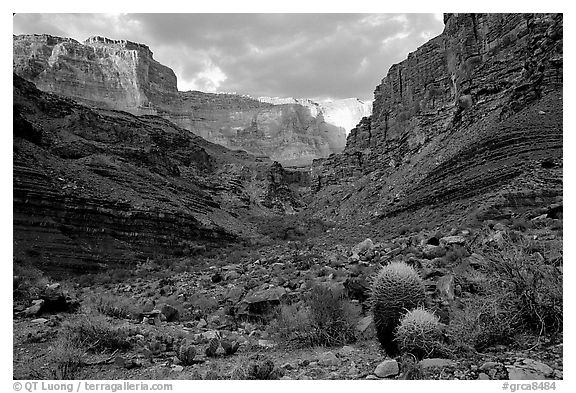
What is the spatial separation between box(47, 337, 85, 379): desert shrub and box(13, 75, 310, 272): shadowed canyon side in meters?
13.3

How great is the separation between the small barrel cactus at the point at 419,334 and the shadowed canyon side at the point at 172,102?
97308 mm

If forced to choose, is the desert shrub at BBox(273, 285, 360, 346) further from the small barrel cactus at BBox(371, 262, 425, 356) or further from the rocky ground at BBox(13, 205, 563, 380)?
the small barrel cactus at BBox(371, 262, 425, 356)

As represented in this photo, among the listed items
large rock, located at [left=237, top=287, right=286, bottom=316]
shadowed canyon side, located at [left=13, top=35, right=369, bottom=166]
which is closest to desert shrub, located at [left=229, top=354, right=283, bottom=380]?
large rock, located at [left=237, top=287, right=286, bottom=316]

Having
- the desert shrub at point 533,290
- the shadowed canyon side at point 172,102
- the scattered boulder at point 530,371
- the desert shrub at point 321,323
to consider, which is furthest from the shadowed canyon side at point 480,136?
the shadowed canyon side at point 172,102

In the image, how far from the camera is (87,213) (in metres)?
21.5

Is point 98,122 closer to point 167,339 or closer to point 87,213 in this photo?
point 87,213

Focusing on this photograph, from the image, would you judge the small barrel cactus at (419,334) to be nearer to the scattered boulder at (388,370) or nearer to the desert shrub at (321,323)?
the scattered boulder at (388,370)

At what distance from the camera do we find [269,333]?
7.06m

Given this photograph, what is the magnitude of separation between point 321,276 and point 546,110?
55.4ft

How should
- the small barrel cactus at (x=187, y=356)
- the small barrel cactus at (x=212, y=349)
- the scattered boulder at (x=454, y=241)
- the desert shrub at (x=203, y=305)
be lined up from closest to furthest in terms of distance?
1. the small barrel cactus at (x=187, y=356)
2. the small barrel cactus at (x=212, y=349)
3. the desert shrub at (x=203, y=305)
4. the scattered boulder at (x=454, y=241)

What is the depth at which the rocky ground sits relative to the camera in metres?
4.28

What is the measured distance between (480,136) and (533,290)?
21692mm

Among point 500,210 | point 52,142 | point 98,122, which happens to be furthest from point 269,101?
point 500,210

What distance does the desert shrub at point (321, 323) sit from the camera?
6.03 meters
